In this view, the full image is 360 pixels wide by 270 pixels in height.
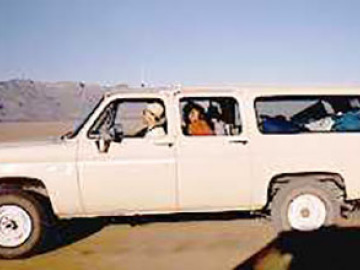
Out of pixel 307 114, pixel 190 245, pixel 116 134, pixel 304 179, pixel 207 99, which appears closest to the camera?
pixel 116 134

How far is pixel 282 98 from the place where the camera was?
973cm

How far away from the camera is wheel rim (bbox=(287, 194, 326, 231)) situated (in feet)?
30.7

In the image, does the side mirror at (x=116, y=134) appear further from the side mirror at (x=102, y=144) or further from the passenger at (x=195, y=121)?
the passenger at (x=195, y=121)

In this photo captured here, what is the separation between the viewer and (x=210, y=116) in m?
9.65

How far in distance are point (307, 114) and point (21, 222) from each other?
161 inches

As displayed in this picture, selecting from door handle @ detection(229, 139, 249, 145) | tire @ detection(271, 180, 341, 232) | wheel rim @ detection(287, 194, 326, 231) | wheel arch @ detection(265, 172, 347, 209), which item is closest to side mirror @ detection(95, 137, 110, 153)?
door handle @ detection(229, 139, 249, 145)

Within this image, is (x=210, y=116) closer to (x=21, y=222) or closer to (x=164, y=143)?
(x=164, y=143)

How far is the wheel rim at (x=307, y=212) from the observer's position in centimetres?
936

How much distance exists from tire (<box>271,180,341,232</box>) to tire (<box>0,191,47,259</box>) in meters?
2.92

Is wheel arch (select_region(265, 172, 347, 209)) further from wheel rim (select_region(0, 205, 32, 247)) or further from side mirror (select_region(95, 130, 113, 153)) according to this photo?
wheel rim (select_region(0, 205, 32, 247))

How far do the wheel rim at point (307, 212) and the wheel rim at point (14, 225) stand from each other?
128 inches

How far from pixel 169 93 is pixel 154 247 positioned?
6.29ft

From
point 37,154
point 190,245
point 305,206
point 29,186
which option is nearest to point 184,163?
point 190,245

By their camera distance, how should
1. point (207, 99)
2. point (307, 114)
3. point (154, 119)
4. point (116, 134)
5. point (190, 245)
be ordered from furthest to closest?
point (307, 114) < point (207, 99) < point (154, 119) < point (190, 245) < point (116, 134)
